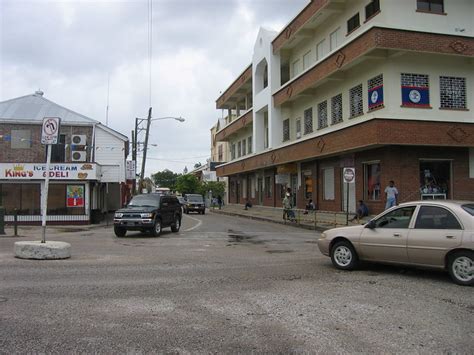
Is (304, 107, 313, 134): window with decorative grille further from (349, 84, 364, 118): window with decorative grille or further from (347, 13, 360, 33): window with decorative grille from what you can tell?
(347, 13, 360, 33): window with decorative grille

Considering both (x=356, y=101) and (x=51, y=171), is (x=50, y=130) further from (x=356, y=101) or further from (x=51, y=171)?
(x=356, y=101)

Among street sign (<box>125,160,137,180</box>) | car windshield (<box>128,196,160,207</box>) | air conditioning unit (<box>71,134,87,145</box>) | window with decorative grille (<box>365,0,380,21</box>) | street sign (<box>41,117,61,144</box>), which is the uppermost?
window with decorative grille (<box>365,0,380,21</box>)

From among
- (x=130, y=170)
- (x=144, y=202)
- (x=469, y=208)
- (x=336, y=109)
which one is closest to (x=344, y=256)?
(x=469, y=208)

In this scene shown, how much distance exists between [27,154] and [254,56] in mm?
19879

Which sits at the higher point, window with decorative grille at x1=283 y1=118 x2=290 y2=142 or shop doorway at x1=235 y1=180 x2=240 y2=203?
window with decorative grille at x1=283 y1=118 x2=290 y2=142

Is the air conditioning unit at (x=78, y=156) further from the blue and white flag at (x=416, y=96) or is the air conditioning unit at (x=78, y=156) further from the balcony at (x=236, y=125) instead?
the blue and white flag at (x=416, y=96)

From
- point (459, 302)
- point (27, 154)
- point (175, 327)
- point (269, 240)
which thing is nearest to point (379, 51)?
point (269, 240)

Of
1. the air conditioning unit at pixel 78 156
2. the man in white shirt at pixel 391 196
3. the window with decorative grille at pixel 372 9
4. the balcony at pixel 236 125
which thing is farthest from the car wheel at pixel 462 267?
the balcony at pixel 236 125

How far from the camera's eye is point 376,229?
920cm

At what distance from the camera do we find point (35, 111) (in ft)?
99.0

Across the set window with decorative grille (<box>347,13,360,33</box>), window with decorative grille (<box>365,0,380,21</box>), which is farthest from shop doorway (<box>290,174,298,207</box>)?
window with decorative grille (<box>365,0,380,21</box>)

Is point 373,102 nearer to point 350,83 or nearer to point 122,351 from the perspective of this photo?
point 350,83

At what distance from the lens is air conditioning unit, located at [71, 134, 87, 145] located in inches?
1163

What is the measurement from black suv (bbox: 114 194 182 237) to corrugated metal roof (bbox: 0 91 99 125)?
13.3 meters
